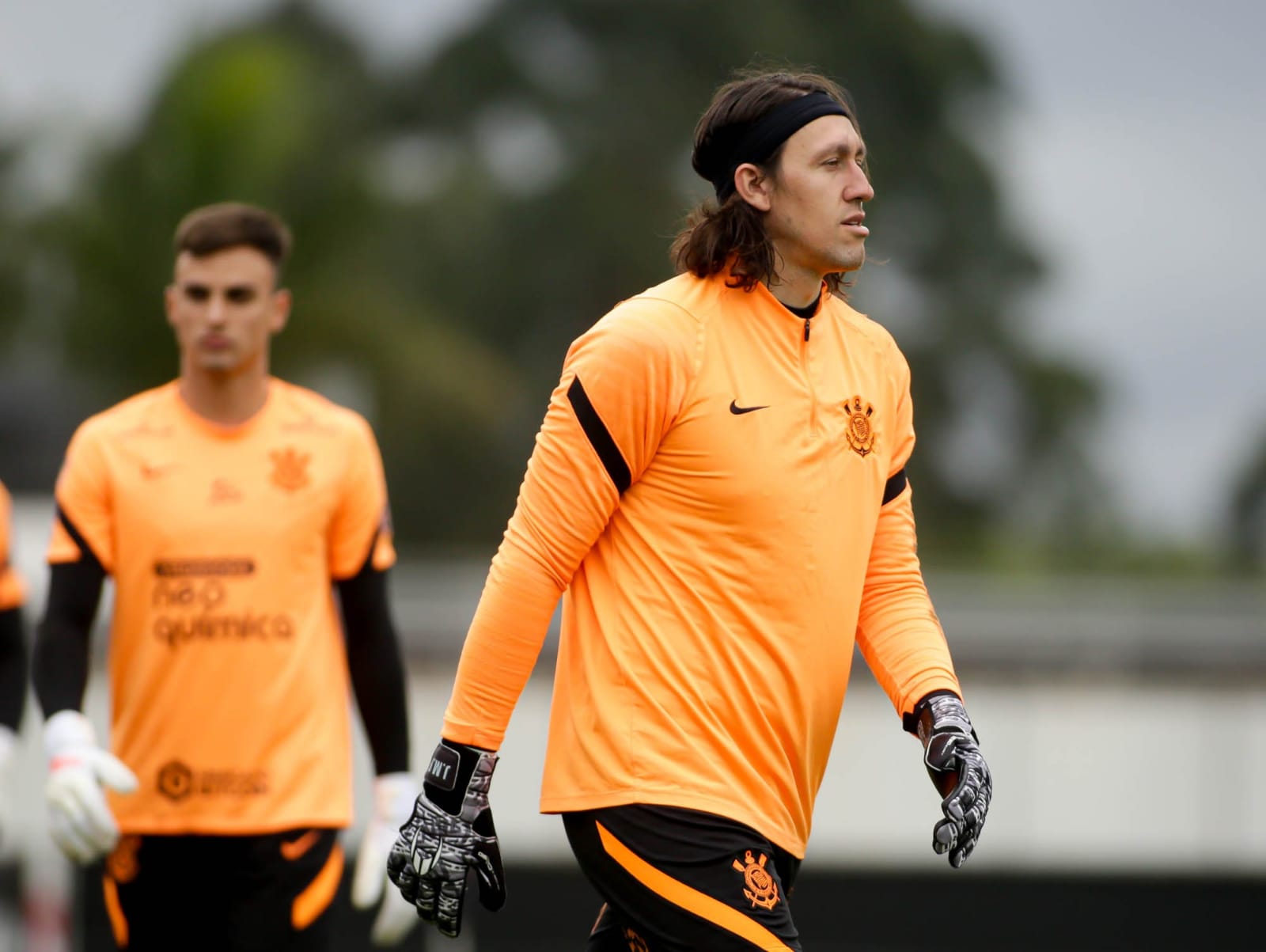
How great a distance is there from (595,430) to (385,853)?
2.27 metres

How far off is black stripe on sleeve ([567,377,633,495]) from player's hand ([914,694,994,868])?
0.84m

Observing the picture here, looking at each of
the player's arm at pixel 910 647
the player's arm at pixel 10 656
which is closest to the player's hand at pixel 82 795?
the player's arm at pixel 10 656

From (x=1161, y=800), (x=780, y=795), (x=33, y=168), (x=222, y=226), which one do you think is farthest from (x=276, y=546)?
(x=33, y=168)

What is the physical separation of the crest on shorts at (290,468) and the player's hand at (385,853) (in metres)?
0.90

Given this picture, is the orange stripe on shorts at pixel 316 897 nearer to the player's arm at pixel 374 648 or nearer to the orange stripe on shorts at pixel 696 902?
the player's arm at pixel 374 648

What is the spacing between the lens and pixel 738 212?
404 cm

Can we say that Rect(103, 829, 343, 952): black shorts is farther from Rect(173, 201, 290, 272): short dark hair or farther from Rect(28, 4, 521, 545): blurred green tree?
Rect(28, 4, 521, 545): blurred green tree

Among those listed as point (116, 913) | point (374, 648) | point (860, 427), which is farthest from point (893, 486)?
point (116, 913)

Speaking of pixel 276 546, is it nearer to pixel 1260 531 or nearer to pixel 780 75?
pixel 780 75

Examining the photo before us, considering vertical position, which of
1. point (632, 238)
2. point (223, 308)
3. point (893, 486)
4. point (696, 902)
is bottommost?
point (696, 902)

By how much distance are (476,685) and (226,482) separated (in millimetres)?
1764

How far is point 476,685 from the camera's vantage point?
387cm

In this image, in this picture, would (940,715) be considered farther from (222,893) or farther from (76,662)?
(76,662)

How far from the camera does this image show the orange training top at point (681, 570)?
12.5 feet
